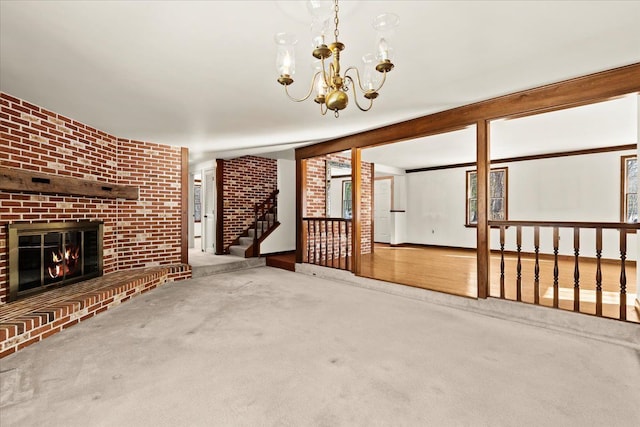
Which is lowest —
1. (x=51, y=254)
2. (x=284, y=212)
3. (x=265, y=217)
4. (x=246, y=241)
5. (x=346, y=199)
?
(x=246, y=241)

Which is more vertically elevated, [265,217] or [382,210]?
[382,210]

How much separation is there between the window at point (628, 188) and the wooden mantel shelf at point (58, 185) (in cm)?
870

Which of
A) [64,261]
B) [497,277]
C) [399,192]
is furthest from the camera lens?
[399,192]

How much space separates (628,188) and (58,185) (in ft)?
30.0

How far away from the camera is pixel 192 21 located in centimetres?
194

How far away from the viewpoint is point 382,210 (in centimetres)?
965

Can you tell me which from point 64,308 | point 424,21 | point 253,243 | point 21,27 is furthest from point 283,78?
point 253,243

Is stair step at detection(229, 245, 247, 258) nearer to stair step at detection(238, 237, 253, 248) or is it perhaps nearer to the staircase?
the staircase

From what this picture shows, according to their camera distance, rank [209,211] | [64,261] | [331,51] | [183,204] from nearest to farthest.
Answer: [331,51], [64,261], [183,204], [209,211]

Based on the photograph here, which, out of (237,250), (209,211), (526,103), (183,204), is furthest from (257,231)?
(526,103)

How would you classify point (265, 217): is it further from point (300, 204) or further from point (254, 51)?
point (254, 51)

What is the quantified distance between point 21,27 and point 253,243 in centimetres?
505

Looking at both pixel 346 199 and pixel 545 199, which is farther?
pixel 346 199

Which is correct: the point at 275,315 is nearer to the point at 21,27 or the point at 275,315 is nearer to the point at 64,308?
the point at 64,308
